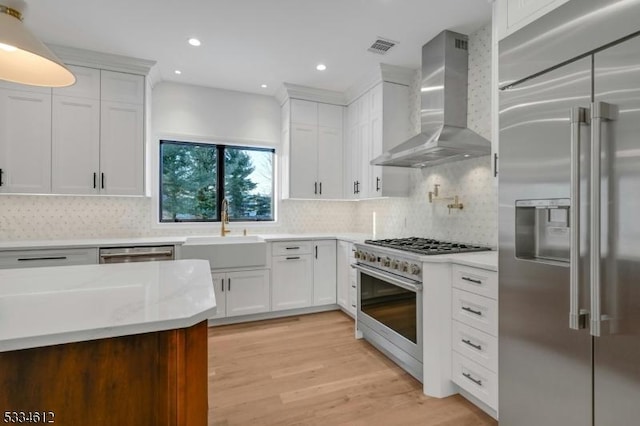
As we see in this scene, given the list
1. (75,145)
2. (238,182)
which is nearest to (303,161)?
(238,182)

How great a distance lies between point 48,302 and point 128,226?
282 centimetres

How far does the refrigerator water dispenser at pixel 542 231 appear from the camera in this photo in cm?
150

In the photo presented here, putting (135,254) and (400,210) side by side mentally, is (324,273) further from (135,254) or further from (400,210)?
(135,254)

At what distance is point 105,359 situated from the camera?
3.49 feet

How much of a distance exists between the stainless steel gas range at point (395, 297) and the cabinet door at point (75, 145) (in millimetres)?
2893

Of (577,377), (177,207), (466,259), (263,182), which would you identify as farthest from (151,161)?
(577,377)

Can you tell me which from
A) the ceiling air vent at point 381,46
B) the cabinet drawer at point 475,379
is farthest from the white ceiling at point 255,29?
the cabinet drawer at point 475,379

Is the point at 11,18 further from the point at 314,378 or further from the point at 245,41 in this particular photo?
the point at 314,378

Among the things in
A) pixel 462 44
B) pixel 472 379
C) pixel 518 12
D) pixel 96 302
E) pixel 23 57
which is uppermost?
pixel 462 44

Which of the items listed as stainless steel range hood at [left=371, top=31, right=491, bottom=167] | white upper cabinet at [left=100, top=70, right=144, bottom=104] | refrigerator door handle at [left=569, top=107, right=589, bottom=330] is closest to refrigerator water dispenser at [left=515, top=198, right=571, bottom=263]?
refrigerator door handle at [left=569, top=107, right=589, bottom=330]

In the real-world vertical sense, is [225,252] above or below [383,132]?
below

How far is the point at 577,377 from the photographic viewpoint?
136cm

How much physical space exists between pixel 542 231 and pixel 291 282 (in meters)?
2.79

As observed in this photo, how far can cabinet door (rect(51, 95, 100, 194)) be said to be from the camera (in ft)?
10.6
